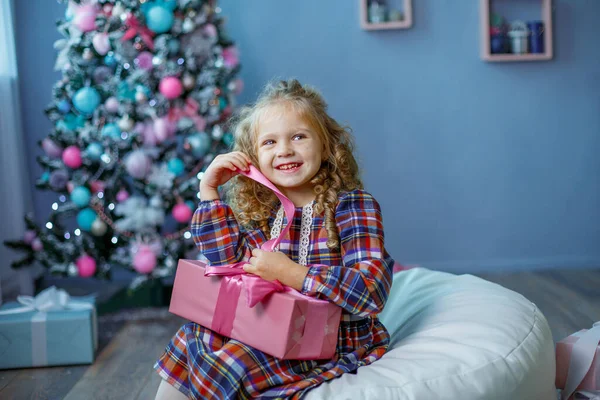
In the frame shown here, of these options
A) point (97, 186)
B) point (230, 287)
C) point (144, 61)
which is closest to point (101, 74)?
point (144, 61)

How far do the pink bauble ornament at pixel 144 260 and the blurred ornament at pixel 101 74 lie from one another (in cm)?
73

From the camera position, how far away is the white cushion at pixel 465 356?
129cm

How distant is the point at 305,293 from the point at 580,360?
0.76m

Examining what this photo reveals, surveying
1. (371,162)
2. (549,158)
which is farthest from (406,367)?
(549,158)

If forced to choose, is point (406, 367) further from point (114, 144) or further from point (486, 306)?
point (114, 144)

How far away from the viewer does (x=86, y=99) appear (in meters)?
2.74

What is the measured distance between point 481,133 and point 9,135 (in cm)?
237

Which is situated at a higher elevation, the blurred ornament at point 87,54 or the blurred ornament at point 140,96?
the blurred ornament at point 87,54

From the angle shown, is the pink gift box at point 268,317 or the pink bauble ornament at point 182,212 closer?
the pink gift box at point 268,317

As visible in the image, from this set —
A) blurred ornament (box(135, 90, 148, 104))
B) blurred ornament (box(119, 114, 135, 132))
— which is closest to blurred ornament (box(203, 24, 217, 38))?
blurred ornament (box(135, 90, 148, 104))

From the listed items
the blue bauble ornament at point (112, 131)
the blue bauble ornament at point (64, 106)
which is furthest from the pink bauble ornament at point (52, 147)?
the blue bauble ornament at point (112, 131)

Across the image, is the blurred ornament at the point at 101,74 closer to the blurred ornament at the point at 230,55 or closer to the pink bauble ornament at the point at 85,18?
the pink bauble ornament at the point at 85,18

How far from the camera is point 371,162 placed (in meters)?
3.59

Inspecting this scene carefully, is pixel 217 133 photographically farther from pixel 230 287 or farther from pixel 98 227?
pixel 230 287
